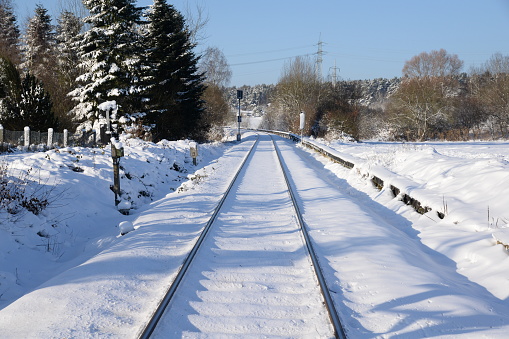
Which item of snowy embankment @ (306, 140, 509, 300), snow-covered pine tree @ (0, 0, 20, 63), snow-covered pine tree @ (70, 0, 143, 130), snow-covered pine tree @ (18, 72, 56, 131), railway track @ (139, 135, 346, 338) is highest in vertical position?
snow-covered pine tree @ (0, 0, 20, 63)

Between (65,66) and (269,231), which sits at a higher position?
(65,66)

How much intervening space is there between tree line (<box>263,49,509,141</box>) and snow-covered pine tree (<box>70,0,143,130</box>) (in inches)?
957

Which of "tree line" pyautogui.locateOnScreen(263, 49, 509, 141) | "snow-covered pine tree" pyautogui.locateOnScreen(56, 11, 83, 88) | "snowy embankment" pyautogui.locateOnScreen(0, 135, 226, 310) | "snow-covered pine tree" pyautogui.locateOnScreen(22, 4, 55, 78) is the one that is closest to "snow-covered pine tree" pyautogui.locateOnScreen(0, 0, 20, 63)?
"snow-covered pine tree" pyautogui.locateOnScreen(22, 4, 55, 78)

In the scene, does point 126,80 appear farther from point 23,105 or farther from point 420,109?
point 420,109

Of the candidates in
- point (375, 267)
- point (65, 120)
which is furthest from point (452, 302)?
point (65, 120)

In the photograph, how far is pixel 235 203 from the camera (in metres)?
9.34

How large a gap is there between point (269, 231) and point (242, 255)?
139cm

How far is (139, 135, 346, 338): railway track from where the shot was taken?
3678 millimetres

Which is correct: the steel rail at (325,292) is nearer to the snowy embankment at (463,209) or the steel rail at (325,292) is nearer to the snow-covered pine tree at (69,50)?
the snowy embankment at (463,209)

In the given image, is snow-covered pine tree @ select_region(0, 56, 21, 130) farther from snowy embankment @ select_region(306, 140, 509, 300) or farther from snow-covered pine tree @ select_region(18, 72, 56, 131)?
snowy embankment @ select_region(306, 140, 509, 300)

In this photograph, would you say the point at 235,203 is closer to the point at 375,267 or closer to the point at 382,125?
the point at 375,267

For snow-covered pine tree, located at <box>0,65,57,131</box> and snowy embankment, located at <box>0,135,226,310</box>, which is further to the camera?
snow-covered pine tree, located at <box>0,65,57,131</box>

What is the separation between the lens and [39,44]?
43062 millimetres

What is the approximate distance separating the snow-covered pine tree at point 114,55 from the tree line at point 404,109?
24.3m
